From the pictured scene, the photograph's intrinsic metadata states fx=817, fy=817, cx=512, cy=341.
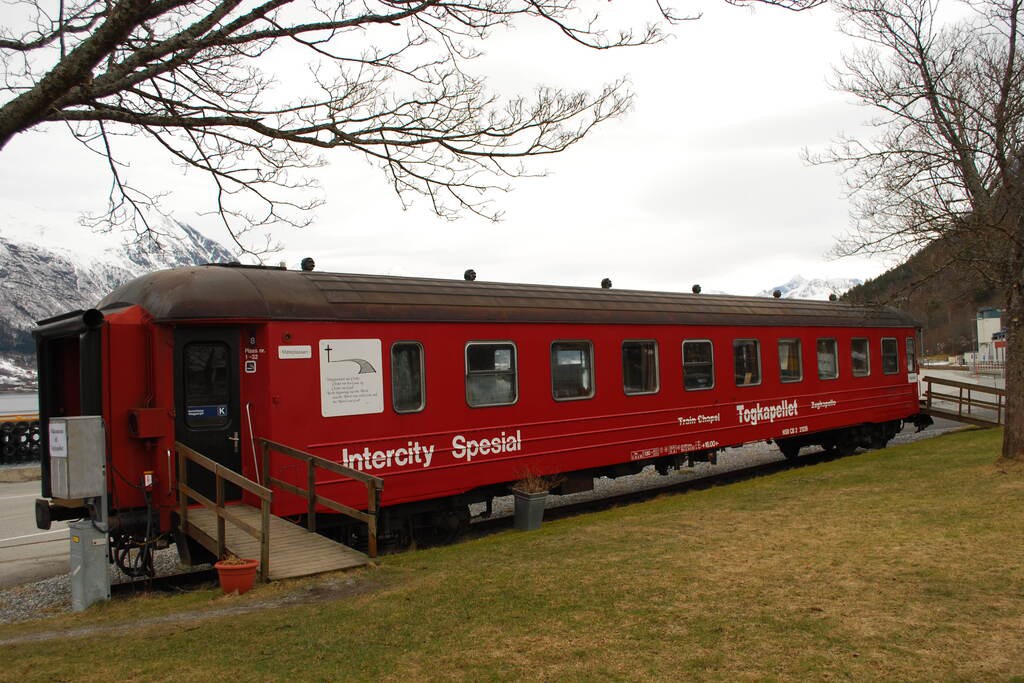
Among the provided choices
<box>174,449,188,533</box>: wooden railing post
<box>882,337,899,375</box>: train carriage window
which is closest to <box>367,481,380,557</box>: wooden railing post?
<box>174,449,188,533</box>: wooden railing post

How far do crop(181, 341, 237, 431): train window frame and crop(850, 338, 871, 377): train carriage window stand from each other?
526 inches

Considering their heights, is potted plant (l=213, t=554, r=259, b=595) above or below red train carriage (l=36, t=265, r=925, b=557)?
below

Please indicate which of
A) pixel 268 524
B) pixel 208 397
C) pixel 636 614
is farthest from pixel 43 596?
pixel 636 614

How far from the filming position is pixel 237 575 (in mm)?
7141

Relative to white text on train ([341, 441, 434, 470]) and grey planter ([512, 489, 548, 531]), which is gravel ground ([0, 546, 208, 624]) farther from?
grey planter ([512, 489, 548, 531])

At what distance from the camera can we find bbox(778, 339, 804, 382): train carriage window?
15.4 metres

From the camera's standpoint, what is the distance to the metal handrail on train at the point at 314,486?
804 cm

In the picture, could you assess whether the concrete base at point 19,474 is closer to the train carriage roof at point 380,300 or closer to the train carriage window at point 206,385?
the train carriage roof at point 380,300

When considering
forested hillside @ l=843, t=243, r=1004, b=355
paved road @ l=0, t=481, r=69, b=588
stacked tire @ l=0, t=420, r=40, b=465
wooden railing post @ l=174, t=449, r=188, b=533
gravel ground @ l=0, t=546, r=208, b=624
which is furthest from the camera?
stacked tire @ l=0, t=420, r=40, b=465

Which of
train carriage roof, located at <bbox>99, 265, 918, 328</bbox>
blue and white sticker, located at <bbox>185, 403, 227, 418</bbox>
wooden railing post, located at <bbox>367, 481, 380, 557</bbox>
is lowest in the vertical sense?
wooden railing post, located at <bbox>367, 481, 380, 557</bbox>

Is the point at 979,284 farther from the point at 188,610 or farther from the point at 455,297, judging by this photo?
the point at 188,610

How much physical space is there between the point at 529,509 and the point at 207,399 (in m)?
4.14

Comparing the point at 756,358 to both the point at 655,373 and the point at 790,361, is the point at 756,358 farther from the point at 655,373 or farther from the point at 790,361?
the point at 655,373

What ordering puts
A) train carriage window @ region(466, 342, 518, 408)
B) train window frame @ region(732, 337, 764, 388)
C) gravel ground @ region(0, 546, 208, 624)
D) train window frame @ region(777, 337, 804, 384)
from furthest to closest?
train window frame @ region(777, 337, 804, 384) → train window frame @ region(732, 337, 764, 388) → train carriage window @ region(466, 342, 518, 408) → gravel ground @ region(0, 546, 208, 624)
